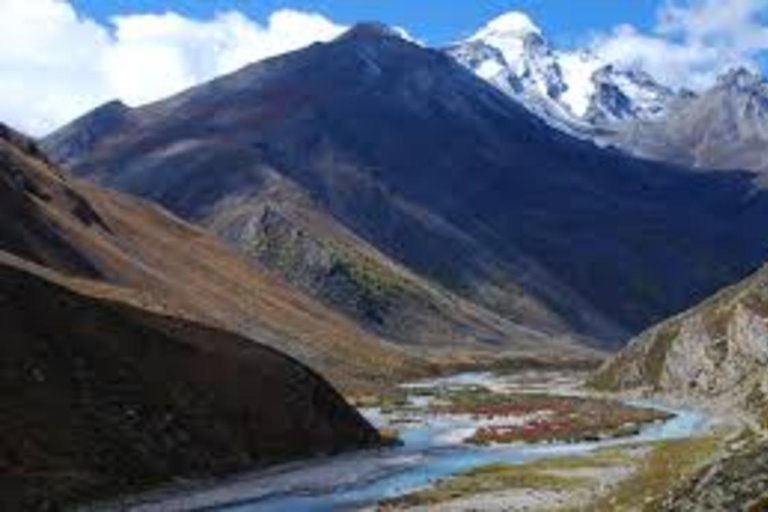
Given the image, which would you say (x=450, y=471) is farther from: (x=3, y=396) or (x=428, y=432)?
(x=428, y=432)

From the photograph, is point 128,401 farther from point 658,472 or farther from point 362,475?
point 658,472

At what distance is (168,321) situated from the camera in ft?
424

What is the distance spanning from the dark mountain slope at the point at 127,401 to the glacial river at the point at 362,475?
2.37 meters

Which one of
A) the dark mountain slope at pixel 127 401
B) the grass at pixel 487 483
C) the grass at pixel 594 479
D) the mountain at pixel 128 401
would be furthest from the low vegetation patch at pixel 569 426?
the grass at pixel 487 483

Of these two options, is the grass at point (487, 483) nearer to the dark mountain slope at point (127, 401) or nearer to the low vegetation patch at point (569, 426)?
the dark mountain slope at point (127, 401)

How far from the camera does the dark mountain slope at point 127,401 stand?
307ft

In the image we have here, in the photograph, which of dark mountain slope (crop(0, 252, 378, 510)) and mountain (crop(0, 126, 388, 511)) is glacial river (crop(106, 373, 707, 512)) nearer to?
mountain (crop(0, 126, 388, 511))

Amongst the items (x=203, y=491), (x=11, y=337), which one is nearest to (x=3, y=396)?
(x=11, y=337)

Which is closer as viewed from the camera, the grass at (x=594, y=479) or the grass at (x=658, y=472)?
the grass at (x=658, y=472)

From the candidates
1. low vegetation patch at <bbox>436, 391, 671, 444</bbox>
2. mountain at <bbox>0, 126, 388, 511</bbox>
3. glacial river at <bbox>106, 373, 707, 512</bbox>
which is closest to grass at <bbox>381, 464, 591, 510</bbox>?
glacial river at <bbox>106, 373, 707, 512</bbox>

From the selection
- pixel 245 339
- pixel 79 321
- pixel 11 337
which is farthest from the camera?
pixel 245 339

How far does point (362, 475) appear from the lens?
383ft

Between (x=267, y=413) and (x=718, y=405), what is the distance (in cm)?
7933

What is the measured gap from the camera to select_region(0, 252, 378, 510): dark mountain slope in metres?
93.6
